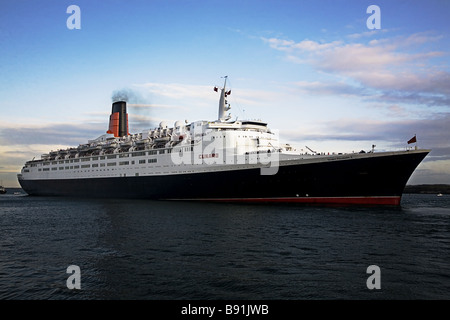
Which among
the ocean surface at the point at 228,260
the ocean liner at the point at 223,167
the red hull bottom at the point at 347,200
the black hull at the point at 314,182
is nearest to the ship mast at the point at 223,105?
the ocean liner at the point at 223,167

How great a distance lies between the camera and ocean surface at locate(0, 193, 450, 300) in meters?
11.5

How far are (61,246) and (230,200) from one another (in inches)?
1047

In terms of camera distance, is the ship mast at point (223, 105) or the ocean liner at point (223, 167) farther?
the ship mast at point (223, 105)

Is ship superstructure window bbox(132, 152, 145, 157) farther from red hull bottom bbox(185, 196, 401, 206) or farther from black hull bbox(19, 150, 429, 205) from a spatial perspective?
red hull bottom bbox(185, 196, 401, 206)

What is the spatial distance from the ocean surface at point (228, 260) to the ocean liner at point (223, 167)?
10.2 metres

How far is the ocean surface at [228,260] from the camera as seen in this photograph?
11.5 metres

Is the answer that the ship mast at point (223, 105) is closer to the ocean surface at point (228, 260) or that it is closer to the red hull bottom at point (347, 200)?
the red hull bottom at point (347, 200)

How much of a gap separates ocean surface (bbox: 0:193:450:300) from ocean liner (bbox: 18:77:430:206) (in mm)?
10172

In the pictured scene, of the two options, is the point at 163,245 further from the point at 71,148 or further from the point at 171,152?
the point at 71,148

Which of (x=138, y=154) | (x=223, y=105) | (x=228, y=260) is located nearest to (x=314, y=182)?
(x=223, y=105)

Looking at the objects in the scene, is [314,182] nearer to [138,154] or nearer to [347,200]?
[347,200]

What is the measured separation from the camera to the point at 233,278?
12781 millimetres

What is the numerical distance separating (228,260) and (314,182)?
24.6 m

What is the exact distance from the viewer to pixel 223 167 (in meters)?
43.2
